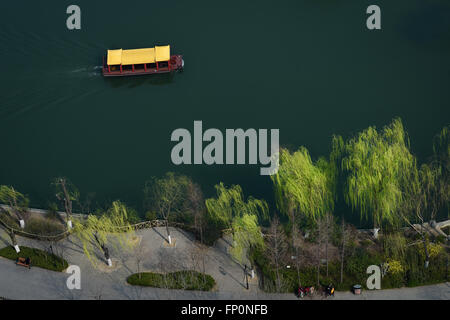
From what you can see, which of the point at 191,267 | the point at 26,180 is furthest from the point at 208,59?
the point at 191,267

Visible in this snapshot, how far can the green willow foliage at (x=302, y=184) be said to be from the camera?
6134 centimetres

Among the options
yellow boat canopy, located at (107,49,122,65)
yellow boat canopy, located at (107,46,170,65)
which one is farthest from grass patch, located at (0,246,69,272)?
yellow boat canopy, located at (107,46,170,65)

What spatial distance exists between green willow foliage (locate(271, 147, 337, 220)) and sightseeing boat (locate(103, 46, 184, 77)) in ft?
82.2

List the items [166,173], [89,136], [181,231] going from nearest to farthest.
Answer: [181,231] < [166,173] < [89,136]

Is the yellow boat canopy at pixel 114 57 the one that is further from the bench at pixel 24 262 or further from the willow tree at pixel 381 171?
the willow tree at pixel 381 171

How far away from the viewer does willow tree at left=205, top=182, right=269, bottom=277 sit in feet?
197

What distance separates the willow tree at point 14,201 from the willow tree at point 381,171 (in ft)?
103

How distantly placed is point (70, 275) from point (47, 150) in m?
20.3

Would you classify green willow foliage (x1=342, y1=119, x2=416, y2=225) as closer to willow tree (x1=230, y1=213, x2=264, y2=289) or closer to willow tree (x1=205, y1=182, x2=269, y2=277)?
willow tree (x1=205, y1=182, x2=269, y2=277)

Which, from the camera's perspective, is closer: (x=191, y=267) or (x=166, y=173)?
(x=191, y=267)

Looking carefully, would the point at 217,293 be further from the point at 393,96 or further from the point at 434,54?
the point at 434,54

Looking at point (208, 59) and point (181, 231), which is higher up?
point (208, 59)

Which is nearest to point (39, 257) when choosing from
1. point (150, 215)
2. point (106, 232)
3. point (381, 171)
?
point (106, 232)

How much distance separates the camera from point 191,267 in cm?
6166
